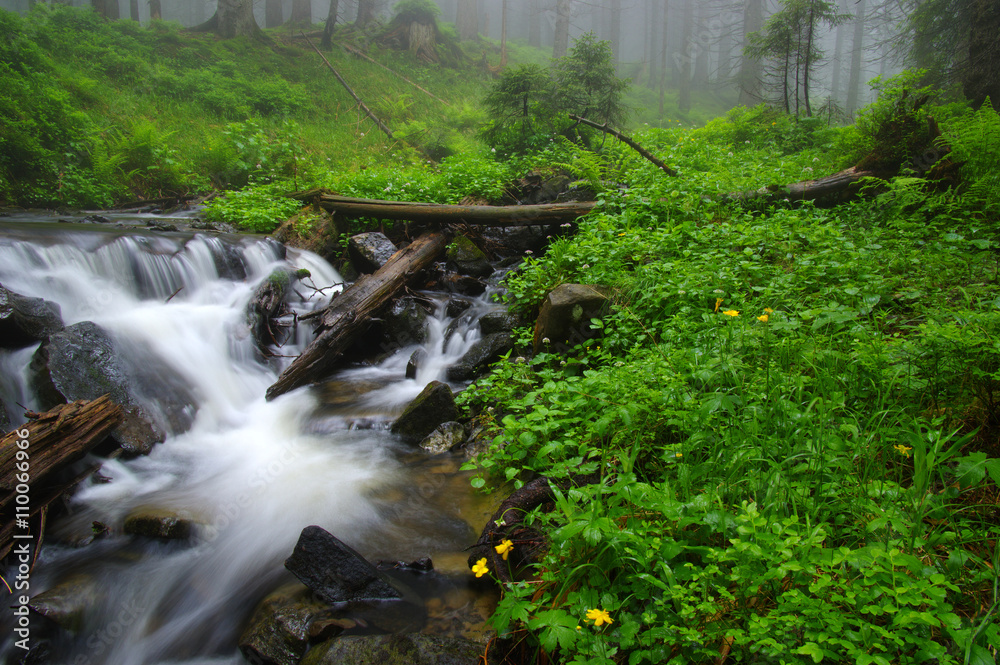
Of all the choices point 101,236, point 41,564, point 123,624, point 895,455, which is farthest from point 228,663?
point 101,236

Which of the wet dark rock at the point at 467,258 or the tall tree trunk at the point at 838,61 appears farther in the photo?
the tall tree trunk at the point at 838,61

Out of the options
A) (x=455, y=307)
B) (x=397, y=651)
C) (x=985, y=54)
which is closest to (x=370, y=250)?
(x=455, y=307)

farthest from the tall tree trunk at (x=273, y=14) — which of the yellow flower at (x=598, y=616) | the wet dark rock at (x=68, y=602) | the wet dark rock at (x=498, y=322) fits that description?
the yellow flower at (x=598, y=616)

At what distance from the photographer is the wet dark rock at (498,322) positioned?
5.98 metres

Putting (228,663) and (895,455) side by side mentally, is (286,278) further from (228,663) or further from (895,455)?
(895,455)

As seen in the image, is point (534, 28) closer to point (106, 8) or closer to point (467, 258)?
point (106, 8)

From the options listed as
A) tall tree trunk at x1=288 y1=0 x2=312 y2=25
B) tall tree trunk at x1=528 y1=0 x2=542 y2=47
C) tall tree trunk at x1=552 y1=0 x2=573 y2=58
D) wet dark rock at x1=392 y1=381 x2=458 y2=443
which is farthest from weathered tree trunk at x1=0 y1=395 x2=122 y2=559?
tall tree trunk at x1=528 y1=0 x2=542 y2=47

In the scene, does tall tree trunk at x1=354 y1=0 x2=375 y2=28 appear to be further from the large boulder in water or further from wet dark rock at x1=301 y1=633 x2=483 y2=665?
wet dark rock at x1=301 y1=633 x2=483 y2=665

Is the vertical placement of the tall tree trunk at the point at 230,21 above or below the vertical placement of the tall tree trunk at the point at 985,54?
above

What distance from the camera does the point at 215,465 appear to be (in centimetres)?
446

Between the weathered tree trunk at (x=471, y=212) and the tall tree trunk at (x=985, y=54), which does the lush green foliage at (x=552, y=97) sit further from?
the tall tree trunk at (x=985, y=54)

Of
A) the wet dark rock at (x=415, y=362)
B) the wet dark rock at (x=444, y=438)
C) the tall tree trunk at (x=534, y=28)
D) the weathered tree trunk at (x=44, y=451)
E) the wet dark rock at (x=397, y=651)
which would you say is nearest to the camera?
the wet dark rock at (x=397, y=651)

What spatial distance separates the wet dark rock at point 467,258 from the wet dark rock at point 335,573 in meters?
5.54

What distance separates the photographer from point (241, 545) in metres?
3.48
